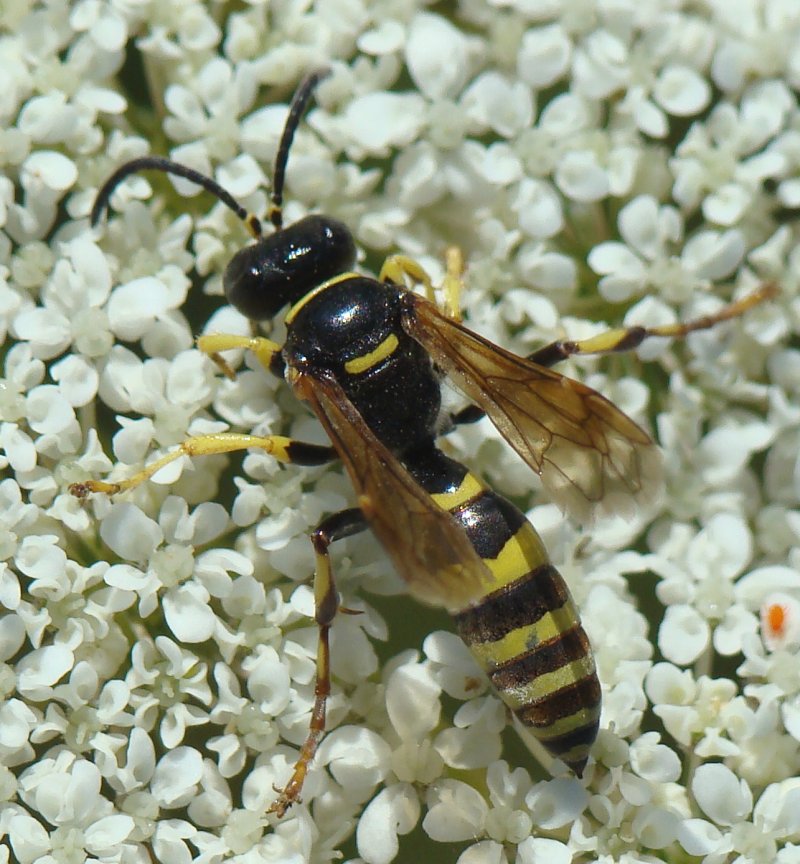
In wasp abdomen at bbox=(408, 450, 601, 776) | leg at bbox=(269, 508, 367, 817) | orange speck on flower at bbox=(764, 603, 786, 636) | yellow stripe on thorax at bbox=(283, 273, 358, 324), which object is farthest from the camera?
orange speck on flower at bbox=(764, 603, 786, 636)

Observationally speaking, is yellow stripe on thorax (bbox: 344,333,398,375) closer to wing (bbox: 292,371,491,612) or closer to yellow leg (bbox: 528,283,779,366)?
wing (bbox: 292,371,491,612)

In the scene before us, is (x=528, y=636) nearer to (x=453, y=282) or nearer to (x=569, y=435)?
(x=569, y=435)

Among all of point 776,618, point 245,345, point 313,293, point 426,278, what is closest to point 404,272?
point 426,278

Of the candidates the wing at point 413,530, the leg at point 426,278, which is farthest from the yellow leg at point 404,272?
the wing at point 413,530

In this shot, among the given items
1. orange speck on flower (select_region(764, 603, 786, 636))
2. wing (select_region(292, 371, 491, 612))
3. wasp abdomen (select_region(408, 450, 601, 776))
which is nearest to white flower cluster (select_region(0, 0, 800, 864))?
orange speck on flower (select_region(764, 603, 786, 636))

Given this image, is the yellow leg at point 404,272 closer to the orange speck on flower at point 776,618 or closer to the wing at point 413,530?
the wing at point 413,530
